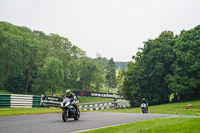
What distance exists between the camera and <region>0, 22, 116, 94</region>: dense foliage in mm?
65694

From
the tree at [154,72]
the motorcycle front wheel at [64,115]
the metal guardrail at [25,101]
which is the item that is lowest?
the motorcycle front wheel at [64,115]

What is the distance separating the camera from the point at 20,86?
67.9 metres

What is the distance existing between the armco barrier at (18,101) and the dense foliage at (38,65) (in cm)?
4039

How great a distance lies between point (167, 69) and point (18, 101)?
33167 mm

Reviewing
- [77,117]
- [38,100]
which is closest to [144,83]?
[38,100]

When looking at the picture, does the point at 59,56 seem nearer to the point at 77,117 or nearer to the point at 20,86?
the point at 20,86

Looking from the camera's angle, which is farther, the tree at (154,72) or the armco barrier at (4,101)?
the tree at (154,72)

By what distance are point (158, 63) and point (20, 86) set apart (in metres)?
39.9

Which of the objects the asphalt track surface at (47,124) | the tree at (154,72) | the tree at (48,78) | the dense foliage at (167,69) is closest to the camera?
the asphalt track surface at (47,124)

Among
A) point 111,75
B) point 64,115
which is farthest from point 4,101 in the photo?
point 111,75

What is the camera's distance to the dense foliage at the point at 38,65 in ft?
216

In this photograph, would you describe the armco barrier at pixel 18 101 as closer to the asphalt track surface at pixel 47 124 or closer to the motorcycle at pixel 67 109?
the asphalt track surface at pixel 47 124

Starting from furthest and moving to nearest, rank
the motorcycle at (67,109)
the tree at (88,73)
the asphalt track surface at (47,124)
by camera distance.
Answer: the tree at (88,73) → the motorcycle at (67,109) → the asphalt track surface at (47,124)

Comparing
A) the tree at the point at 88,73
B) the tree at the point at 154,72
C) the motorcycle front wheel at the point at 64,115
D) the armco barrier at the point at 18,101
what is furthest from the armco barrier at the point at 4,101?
the tree at the point at 88,73
